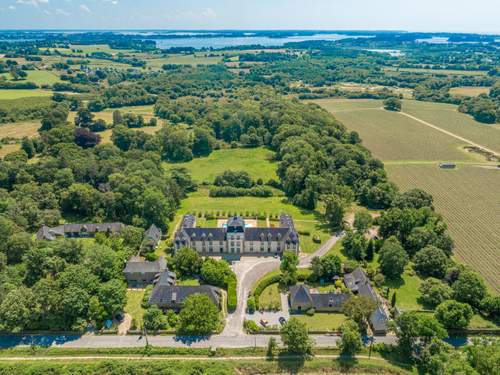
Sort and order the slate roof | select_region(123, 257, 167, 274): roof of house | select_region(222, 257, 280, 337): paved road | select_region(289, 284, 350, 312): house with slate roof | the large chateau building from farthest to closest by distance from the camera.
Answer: the slate roof < the large chateau building < select_region(123, 257, 167, 274): roof of house < select_region(289, 284, 350, 312): house with slate roof < select_region(222, 257, 280, 337): paved road

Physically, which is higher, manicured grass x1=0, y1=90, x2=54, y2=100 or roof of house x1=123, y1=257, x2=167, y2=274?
manicured grass x1=0, y1=90, x2=54, y2=100

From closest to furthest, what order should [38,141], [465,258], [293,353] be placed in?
[293,353], [465,258], [38,141]

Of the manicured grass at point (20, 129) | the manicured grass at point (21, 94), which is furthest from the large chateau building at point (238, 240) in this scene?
the manicured grass at point (21, 94)

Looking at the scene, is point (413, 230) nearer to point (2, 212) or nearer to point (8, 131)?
point (2, 212)

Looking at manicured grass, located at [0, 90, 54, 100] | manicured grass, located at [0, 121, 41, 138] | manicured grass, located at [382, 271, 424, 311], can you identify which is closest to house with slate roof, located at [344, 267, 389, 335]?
manicured grass, located at [382, 271, 424, 311]

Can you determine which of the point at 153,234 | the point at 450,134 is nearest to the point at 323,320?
the point at 153,234

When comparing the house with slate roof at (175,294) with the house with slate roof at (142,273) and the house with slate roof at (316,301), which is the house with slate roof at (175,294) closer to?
the house with slate roof at (142,273)

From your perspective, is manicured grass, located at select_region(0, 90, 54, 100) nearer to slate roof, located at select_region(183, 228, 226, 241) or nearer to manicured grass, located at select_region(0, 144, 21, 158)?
manicured grass, located at select_region(0, 144, 21, 158)

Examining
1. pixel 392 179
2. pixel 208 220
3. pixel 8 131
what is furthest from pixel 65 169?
pixel 392 179
